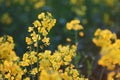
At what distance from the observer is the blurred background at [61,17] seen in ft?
21.5

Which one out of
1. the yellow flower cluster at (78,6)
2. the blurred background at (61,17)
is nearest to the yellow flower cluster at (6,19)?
the blurred background at (61,17)

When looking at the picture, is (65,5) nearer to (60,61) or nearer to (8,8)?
(8,8)

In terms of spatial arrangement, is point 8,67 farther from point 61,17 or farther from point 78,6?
point 78,6

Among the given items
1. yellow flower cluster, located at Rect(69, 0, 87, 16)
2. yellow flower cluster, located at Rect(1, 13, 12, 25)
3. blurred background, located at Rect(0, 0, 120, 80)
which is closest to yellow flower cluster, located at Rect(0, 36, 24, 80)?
blurred background, located at Rect(0, 0, 120, 80)

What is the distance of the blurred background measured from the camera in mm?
6551

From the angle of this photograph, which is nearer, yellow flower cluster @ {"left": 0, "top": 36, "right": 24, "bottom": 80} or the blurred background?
yellow flower cluster @ {"left": 0, "top": 36, "right": 24, "bottom": 80}

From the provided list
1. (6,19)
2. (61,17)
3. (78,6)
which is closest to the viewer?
(6,19)

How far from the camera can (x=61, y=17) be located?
278 inches

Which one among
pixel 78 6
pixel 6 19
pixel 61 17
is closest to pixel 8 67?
pixel 6 19

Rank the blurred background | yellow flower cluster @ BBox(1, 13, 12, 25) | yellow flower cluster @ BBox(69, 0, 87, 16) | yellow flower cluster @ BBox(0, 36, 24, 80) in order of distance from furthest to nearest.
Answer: yellow flower cluster @ BBox(69, 0, 87, 16) < yellow flower cluster @ BBox(1, 13, 12, 25) < the blurred background < yellow flower cluster @ BBox(0, 36, 24, 80)

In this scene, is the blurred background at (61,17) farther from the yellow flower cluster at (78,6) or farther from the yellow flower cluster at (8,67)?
the yellow flower cluster at (8,67)

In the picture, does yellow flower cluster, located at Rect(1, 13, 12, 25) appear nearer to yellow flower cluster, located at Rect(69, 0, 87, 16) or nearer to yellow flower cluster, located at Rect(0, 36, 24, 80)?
yellow flower cluster, located at Rect(69, 0, 87, 16)

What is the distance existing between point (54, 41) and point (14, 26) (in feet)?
2.56

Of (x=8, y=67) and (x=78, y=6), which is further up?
(x=78, y=6)
